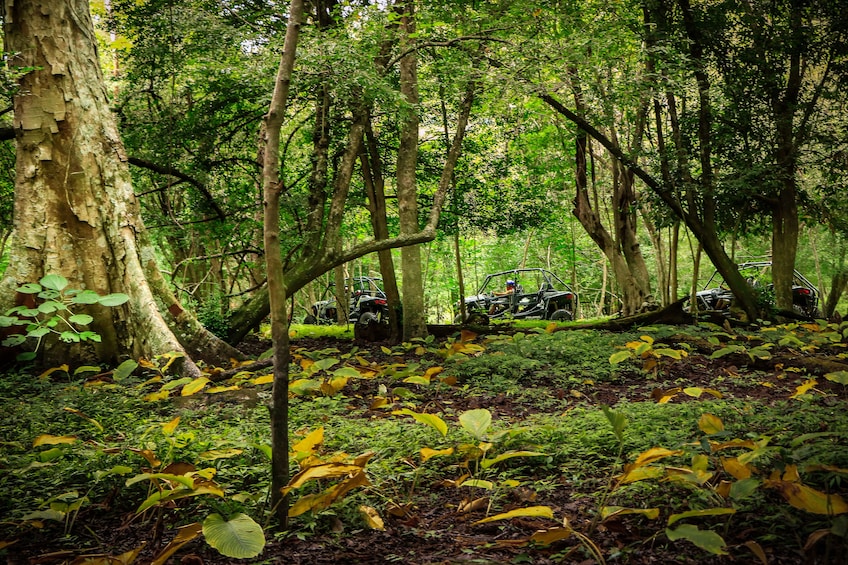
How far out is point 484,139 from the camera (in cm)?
1112

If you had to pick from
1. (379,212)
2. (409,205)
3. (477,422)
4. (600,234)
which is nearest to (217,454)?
(477,422)

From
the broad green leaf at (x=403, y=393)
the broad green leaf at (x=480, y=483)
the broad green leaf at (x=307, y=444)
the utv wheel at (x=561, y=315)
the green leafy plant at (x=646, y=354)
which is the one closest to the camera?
the broad green leaf at (x=480, y=483)

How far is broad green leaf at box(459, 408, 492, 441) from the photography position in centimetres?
218

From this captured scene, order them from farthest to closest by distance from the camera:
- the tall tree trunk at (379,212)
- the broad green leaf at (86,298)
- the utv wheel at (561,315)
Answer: the utv wheel at (561,315) → the tall tree trunk at (379,212) → the broad green leaf at (86,298)

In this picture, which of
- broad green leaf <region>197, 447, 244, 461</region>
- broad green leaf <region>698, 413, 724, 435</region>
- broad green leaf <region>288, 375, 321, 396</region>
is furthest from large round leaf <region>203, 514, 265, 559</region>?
broad green leaf <region>288, 375, 321, 396</region>

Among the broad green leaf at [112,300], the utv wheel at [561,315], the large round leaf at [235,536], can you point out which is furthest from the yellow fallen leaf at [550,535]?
the utv wheel at [561,315]

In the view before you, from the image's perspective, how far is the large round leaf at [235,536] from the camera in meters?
1.53

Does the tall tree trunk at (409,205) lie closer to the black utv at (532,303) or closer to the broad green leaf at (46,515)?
the black utv at (532,303)

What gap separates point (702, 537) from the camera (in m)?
1.42

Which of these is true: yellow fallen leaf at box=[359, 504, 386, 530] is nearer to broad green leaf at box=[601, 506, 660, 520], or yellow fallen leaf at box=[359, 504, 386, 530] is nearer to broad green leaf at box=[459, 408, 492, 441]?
broad green leaf at box=[459, 408, 492, 441]

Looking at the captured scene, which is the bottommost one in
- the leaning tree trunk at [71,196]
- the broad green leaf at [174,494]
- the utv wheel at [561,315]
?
the utv wheel at [561,315]

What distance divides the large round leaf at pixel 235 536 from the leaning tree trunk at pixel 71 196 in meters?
3.14

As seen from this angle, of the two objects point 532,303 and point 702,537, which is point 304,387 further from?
point 532,303

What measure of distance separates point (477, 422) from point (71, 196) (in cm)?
421
